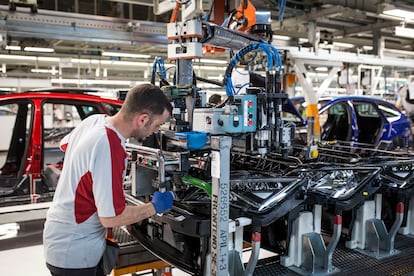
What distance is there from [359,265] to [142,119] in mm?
1982

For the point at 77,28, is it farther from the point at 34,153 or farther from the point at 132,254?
the point at 132,254

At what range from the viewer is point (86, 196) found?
1904mm

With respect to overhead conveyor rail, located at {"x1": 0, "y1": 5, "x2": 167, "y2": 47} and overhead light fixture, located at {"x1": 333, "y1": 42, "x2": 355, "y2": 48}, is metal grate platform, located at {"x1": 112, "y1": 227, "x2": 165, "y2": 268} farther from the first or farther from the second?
overhead light fixture, located at {"x1": 333, "y1": 42, "x2": 355, "y2": 48}

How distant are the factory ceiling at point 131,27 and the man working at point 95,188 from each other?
6.91 ft

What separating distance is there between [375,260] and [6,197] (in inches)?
147

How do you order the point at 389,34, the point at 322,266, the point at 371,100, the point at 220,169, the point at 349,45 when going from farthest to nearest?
1. the point at 349,45
2. the point at 389,34
3. the point at 371,100
4. the point at 322,266
5. the point at 220,169

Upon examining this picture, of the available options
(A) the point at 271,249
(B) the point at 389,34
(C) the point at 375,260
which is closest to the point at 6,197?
(A) the point at 271,249

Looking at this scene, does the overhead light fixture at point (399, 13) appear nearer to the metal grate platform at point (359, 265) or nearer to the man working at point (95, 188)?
the metal grate platform at point (359, 265)

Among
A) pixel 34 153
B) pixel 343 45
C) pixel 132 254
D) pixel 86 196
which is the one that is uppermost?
pixel 343 45

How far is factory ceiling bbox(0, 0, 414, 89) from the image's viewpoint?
654 centimetres

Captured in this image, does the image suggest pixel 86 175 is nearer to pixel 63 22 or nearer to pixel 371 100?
pixel 63 22

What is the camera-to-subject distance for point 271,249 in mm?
2980

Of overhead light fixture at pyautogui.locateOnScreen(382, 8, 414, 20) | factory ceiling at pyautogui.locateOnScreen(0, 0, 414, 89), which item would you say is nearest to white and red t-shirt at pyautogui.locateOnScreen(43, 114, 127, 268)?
factory ceiling at pyautogui.locateOnScreen(0, 0, 414, 89)

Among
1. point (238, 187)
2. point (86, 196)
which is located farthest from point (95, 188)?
point (238, 187)
